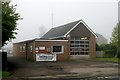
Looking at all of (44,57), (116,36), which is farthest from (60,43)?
(116,36)

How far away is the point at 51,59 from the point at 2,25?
16133mm

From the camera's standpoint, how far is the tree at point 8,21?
2824 centimetres

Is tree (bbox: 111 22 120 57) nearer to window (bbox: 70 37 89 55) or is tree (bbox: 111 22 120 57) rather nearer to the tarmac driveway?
window (bbox: 70 37 89 55)

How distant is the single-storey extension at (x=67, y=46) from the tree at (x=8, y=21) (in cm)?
1214

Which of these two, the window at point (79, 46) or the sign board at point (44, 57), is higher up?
the window at point (79, 46)

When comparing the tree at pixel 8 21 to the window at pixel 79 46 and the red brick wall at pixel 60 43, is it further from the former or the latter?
the window at pixel 79 46

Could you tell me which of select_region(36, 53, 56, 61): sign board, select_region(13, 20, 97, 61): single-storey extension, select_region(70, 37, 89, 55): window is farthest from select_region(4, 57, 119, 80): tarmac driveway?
select_region(70, 37, 89, 55): window

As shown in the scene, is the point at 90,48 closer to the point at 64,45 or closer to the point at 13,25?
the point at 64,45

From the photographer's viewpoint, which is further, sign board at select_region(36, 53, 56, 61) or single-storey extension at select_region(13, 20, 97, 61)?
single-storey extension at select_region(13, 20, 97, 61)

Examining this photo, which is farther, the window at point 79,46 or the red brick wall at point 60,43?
the window at point 79,46

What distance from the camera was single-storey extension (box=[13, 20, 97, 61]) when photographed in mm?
42906

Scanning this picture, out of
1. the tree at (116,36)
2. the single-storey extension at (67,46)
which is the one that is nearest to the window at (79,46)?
the single-storey extension at (67,46)

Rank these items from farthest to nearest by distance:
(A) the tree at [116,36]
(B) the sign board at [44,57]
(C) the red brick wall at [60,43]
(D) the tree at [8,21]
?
1. (A) the tree at [116,36]
2. (C) the red brick wall at [60,43]
3. (B) the sign board at [44,57]
4. (D) the tree at [8,21]

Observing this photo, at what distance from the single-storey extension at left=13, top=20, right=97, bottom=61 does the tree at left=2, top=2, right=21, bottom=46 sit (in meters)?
12.1
